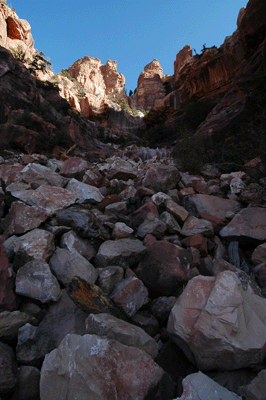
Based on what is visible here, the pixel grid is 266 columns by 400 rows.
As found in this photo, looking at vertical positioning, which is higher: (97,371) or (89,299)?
(89,299)

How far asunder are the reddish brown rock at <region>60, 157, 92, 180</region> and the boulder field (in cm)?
103

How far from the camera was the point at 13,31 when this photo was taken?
76.2 ft

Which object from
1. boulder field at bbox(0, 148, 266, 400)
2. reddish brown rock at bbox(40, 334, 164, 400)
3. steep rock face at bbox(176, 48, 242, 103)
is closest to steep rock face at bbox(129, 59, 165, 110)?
steep rock face at bbox(176, 48, 242, 103)

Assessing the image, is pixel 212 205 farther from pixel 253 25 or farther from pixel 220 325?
pixel 253 25

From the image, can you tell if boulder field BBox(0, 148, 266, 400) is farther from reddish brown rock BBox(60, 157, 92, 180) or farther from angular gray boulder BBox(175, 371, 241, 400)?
reddish brown rock BBox(60, 157, 92, 180)

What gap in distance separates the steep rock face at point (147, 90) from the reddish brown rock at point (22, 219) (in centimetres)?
5204

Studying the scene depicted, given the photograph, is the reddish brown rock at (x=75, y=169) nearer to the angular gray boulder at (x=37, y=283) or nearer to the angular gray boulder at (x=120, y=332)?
the angular gray boulder at (x=37, y=283)

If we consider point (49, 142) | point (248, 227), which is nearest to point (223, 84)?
point (49, 142)

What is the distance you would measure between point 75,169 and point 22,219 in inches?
82.4

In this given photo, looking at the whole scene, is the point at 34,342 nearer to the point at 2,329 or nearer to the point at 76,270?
the point at 2,329

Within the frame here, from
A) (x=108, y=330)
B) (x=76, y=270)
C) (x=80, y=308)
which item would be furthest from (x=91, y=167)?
(x=108, y=330)

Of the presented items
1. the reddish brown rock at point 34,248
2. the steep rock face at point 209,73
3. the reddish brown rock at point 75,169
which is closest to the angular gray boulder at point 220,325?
the reddish brown rock at point 34,248

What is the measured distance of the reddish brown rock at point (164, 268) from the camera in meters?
2.11

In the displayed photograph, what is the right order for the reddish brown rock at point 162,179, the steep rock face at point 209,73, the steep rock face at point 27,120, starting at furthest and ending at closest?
the steep rock face at point 209,73
the steep rock face at point 27,120
the reddish brown rock at point 162,179
